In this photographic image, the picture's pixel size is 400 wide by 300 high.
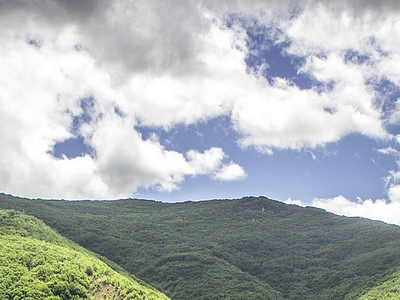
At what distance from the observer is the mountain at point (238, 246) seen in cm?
9794

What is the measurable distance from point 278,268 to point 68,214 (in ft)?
328

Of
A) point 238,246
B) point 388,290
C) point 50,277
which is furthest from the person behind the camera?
point 238,246

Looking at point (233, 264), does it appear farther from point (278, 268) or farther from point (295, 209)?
point (295, 209)

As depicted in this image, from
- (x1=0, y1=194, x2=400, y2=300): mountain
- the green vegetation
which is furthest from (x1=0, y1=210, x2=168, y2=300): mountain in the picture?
the green vegetation

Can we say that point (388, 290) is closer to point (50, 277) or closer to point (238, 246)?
point (238, 246)

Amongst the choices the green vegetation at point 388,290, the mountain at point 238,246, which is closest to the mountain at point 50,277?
the mountain at point 238,246

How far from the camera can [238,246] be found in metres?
136

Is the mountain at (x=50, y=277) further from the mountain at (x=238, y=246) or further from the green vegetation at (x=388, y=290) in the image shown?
the green vegetation at (x=388, y=290)

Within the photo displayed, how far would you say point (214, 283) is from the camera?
3893 inches

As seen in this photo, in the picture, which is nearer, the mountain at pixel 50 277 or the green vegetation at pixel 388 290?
the mountain at pixel 50 277

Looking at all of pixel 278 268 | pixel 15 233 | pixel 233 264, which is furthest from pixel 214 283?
pixel 15 233

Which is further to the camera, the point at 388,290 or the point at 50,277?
the point at 388,290

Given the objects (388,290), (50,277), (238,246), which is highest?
(238,246)

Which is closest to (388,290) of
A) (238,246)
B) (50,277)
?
(238,246)
